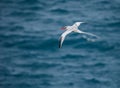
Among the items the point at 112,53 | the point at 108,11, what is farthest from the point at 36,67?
the point at 108,11

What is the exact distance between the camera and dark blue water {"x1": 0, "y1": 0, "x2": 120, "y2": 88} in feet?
113

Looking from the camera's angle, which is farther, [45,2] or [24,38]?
[45,2]

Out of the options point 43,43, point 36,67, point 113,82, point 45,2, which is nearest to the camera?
point 113,82

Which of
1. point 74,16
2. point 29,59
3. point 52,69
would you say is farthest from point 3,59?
point 74,16

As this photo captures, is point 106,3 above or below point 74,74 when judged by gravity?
above

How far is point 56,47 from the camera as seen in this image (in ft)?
124

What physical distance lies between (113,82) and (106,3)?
1190cm

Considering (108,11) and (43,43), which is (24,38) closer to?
(43,43)

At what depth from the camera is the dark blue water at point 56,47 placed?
113 feet

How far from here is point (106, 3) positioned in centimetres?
4238

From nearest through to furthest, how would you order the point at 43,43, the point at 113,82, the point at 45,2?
the point at 113,82 < the point at 43,43 < the point at 45,2

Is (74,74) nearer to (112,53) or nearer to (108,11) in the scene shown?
(112,53)

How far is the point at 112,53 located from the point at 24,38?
912 centimetres

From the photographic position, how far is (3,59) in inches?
1453
